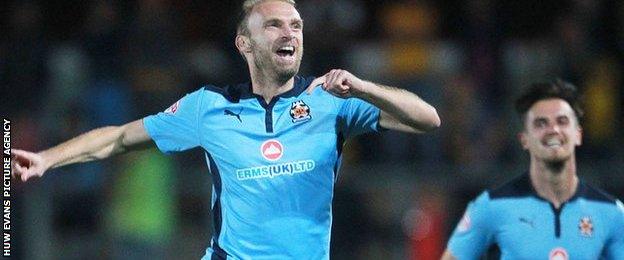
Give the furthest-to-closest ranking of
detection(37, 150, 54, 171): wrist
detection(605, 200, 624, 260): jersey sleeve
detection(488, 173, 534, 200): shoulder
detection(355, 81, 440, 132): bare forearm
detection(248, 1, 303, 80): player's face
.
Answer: detection(488, 173, 534, 200): shoulder < detection(605, 200, 624, 260): jersey sleeve < detection(248, 1, 303, 80): player's face < detection(37, 150, 54, 171): wrist < detection(355, 81, 440, 132): bare forearm

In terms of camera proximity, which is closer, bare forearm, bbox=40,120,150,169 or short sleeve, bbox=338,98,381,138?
short sleeve, bbox=338,98,381,138

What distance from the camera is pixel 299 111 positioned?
546 cm

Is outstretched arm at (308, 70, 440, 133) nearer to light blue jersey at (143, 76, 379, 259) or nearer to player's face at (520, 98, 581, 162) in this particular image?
light blue jersey at (143, 76, 379, 259)

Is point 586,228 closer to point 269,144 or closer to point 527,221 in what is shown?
point 527,221

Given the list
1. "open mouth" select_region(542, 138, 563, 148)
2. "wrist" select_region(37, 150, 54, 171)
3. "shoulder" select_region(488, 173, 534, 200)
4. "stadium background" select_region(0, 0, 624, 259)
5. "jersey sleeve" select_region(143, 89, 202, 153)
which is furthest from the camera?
"stadium background" select_region(0, 0, 624, 259)

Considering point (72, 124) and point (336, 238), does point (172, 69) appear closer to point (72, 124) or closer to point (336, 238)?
point (72, 124)

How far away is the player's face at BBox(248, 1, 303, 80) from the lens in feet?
18.1

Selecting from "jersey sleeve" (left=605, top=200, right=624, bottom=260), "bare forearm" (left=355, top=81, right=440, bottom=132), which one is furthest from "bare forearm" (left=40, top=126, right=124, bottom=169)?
"jersey sleeve" (left=605, top=200, right=624, bottom=260)

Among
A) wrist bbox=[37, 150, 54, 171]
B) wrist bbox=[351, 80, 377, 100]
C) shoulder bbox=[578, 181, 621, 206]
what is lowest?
shoulder bbox=[578, 181, 621, 206]

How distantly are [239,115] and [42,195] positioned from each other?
13.0ft

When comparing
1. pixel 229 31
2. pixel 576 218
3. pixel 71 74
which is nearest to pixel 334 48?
pixel 229 31


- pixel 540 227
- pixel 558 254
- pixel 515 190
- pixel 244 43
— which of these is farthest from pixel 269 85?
pixel 558 254

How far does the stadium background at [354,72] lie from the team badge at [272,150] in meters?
3.67

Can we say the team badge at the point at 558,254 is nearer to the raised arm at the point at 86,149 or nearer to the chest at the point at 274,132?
the chest at the point at 274,132
